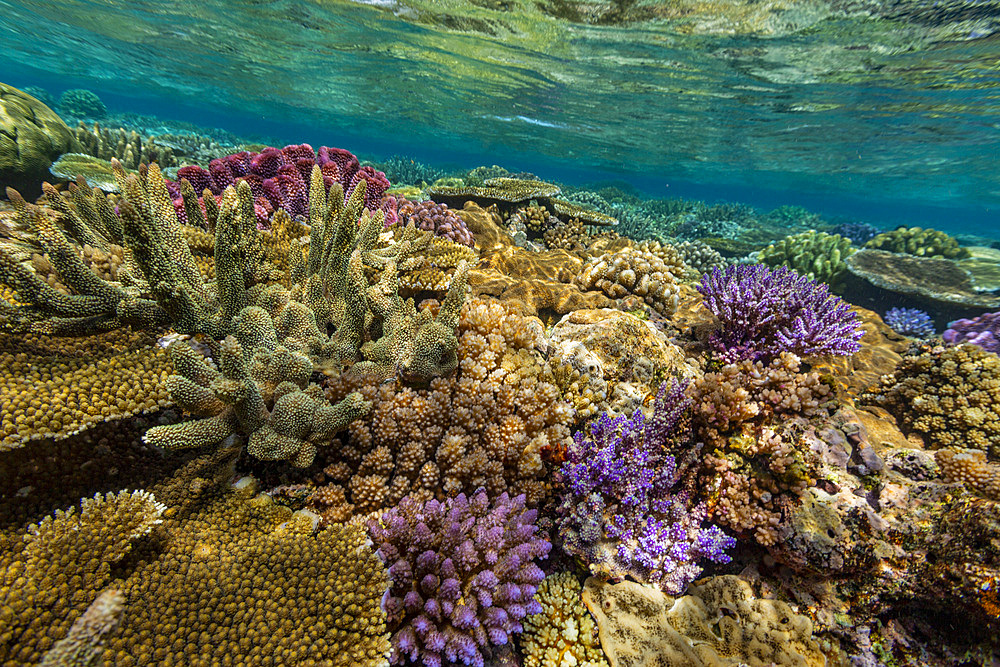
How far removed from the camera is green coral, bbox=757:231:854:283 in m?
10.4

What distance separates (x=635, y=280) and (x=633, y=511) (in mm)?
3616

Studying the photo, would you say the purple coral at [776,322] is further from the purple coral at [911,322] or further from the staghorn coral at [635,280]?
the purple coral at [911,322]

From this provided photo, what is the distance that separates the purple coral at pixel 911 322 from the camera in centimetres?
866

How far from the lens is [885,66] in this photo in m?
16.4

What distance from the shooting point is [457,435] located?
282cm

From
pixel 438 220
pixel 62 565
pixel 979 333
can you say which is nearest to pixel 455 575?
pixel 62 565

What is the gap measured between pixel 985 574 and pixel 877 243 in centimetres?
1589

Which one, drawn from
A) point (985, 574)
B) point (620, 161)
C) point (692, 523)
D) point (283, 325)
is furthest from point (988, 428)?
point (620, 161)

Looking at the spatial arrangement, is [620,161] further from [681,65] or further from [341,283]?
[341,283]

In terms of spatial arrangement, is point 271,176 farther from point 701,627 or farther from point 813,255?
point 813,255

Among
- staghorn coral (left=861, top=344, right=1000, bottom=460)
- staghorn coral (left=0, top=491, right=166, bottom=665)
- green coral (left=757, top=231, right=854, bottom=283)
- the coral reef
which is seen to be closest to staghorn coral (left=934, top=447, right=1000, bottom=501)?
staghorn coral (left=861, top=344, right=1000, bottom=460)

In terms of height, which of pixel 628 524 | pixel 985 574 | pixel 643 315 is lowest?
pixel 628 524

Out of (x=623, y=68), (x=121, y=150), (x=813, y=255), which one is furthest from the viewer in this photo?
(x=623, y=68)

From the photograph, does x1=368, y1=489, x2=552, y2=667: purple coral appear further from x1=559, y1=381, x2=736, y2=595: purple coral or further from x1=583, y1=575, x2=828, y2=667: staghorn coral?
x1=583, y1=575, x2=828, y2=667: staghorn coral
